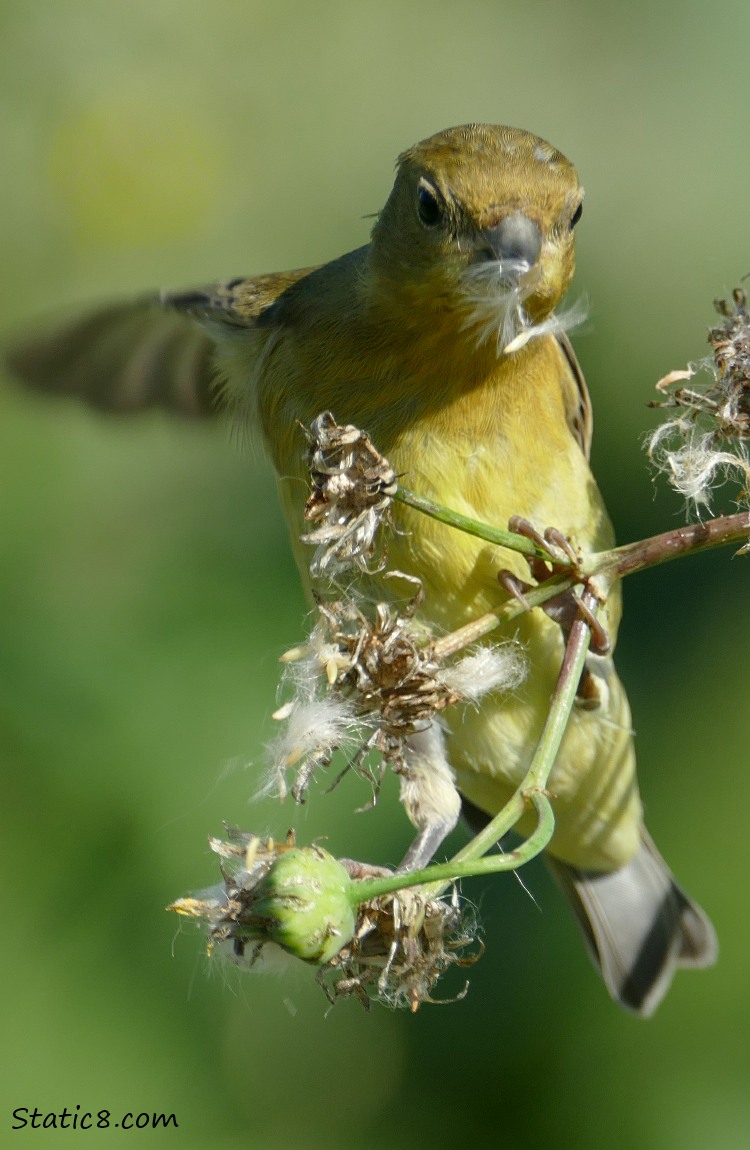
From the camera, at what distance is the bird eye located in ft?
9.06

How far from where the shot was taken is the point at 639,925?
4094 millimetres

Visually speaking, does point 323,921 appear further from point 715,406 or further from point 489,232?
point 489,232

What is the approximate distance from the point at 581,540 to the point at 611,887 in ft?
4.98

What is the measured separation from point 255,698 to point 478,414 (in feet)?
3.94

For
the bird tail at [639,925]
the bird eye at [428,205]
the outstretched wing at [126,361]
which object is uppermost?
the bird eye at [428,205]

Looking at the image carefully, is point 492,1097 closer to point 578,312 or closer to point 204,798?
point 204,798

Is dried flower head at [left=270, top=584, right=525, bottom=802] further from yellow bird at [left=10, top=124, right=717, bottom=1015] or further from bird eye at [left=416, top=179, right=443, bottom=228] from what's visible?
bird eye at [left=416, top=179, right=443, bottom=228]

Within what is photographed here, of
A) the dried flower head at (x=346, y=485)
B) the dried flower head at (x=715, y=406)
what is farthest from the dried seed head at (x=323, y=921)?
the dried flower head at (x=715, y=406)

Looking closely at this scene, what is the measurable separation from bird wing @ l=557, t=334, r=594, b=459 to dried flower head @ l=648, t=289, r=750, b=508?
45.8 inches

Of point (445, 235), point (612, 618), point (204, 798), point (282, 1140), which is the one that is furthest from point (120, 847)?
point (445, 235)

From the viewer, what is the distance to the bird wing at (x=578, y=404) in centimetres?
353

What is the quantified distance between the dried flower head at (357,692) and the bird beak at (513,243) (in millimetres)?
783

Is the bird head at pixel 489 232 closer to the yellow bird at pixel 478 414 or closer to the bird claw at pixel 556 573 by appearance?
the yellow bird at pixel 478 414

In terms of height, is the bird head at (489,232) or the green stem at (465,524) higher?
the bird head at (489,232)
